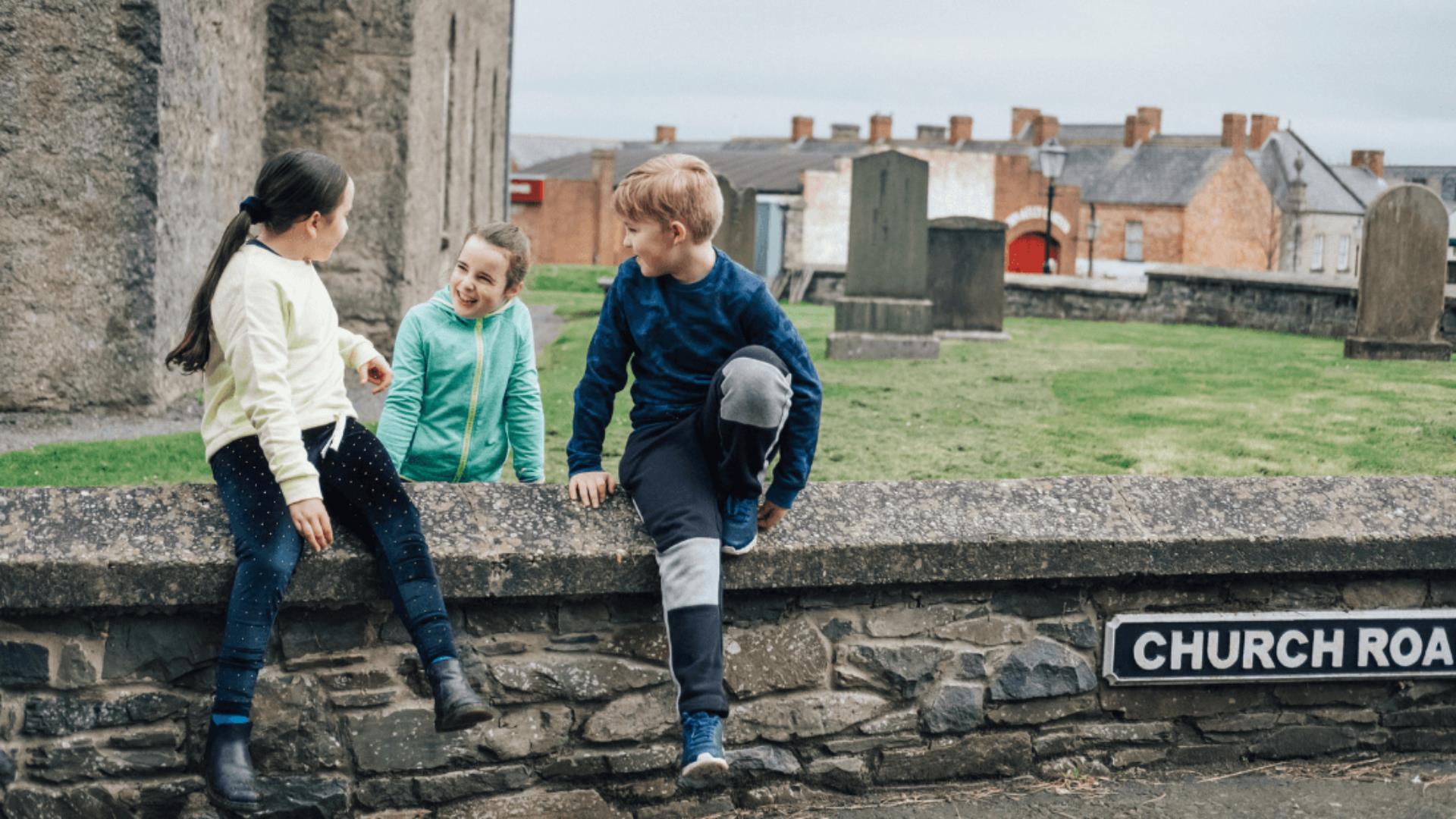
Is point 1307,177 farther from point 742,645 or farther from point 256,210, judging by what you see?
point 256,210

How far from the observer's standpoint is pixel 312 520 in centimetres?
324

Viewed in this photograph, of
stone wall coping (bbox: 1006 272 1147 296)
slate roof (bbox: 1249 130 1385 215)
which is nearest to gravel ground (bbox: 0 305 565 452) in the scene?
stone wall coping (bbox: 1006 272 1147 296)

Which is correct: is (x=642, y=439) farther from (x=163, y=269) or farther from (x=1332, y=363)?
(x=1332, y=363)

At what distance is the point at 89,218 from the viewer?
7.86 metres

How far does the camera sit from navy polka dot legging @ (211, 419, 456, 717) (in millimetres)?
3248

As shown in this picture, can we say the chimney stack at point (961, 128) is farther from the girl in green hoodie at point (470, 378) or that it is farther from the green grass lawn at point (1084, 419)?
the girl in green hoodie at point (470, 378)

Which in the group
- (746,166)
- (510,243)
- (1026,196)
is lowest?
(510,243)

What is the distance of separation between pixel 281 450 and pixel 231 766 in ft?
2.42

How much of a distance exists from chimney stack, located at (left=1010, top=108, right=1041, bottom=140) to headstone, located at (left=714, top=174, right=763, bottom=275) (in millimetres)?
54778

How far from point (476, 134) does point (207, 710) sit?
13.3m

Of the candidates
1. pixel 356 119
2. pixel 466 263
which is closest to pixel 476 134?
pixel 356 119

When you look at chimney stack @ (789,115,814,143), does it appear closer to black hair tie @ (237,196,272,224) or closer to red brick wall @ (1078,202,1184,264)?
red brick wall @ (1078,202,1184,264)

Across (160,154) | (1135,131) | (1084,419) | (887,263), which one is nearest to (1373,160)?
(1135,131)

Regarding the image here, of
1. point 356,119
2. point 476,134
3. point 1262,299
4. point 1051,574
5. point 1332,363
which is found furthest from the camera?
point 1262,299
